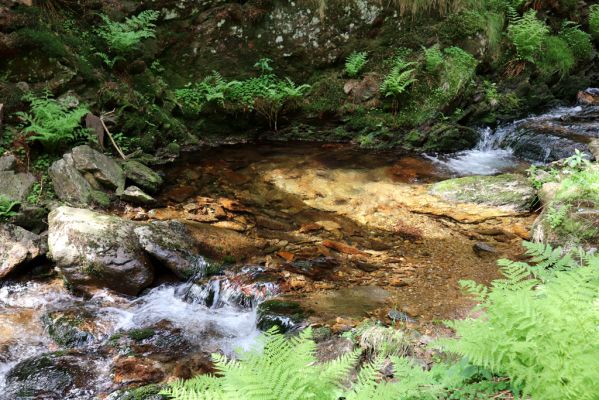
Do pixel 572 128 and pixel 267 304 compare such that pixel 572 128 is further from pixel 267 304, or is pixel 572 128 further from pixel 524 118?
pixel 267 304

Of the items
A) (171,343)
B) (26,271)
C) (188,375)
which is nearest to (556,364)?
(188,375)

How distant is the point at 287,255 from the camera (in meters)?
5.75

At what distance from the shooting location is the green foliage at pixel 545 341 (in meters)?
1.85

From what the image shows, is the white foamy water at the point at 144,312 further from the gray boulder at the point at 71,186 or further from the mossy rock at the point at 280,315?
the gray boulder at the point at 71,186

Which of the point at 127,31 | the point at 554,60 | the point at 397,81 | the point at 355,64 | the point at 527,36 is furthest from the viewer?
the point at 554,60

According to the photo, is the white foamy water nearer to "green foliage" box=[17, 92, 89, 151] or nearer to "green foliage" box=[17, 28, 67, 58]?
"green foliage" box=[17, 92, 89, 151]

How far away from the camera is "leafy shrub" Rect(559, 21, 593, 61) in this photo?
12.2 meters

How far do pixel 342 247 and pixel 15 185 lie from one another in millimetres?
4675

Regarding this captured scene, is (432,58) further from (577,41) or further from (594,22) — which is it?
(594,22)

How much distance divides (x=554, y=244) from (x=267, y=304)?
3.43 m

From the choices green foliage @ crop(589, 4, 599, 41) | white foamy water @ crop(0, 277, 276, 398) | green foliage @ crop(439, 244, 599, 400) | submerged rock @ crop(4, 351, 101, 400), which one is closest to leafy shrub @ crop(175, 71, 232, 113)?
white foamy water @ crop(0, 277, 276, 398)

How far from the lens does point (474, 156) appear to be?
934cm

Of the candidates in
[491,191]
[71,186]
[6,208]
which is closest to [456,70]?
[491,191]

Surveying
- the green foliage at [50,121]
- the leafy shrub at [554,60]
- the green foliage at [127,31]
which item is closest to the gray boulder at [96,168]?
the green foliage at [50,121]
